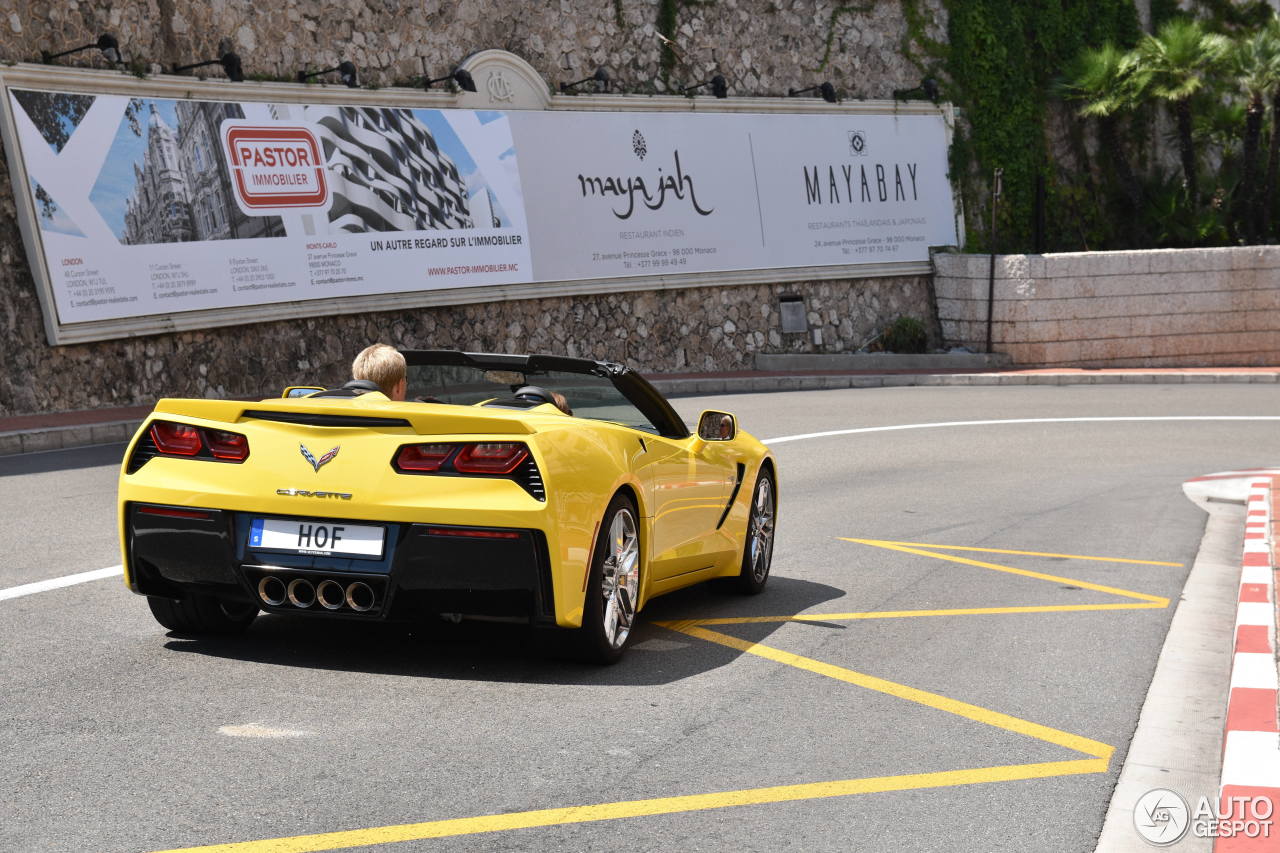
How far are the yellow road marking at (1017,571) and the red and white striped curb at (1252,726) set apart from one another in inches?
20.2

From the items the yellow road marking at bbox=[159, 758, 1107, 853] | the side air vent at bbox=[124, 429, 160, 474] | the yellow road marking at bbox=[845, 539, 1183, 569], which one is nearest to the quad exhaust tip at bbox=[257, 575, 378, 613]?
the side air vent at bbox=[124, 429, 160, 474]

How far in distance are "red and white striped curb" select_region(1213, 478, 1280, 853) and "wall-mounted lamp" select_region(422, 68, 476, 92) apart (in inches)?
687

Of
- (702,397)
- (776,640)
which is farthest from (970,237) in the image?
(776,640)

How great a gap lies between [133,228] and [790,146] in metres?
13.6

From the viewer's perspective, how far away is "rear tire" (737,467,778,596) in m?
7.96

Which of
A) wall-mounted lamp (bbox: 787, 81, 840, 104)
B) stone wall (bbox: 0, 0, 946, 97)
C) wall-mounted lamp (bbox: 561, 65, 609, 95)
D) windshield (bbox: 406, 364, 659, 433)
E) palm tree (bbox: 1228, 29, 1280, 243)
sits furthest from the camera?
palm tree (bbox: 1228, 29, 1280, 243)

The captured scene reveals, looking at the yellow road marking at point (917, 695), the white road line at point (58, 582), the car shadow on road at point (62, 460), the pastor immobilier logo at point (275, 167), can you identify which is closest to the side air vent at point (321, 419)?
the yellow road marking at point (917, 695)

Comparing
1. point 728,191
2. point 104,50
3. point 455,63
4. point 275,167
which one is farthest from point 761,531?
point 728,191

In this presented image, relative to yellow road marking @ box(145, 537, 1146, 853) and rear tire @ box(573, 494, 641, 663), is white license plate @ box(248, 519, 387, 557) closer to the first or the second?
rear tire @ box(573, 494, 641, 663)

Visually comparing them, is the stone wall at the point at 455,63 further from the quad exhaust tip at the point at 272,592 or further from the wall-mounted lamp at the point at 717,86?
the quad exhaust tip at the point at 272,592

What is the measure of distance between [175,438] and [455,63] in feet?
63.0

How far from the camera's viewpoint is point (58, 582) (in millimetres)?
7750

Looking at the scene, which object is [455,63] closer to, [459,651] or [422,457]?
[459,651]

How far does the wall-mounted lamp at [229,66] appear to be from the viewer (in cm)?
2030
